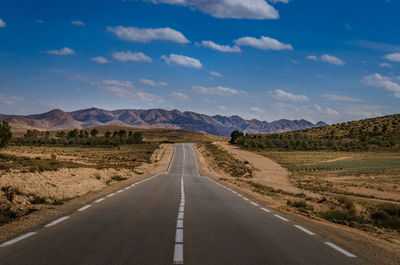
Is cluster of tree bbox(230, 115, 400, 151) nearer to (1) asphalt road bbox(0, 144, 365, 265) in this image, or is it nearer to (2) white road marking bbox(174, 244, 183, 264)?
(1) asphalt road bbox(0, 144, 365, 265)

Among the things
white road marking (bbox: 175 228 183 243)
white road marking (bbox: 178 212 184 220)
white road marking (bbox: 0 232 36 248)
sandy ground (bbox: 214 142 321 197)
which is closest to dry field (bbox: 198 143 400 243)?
sandy ground (bbox: 214 142 321 197)

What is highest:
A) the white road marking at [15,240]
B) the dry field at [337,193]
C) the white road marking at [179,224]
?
the white road marking at [15,240]

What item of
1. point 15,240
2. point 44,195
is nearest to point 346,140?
point 44,195

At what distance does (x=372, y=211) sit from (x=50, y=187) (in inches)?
592

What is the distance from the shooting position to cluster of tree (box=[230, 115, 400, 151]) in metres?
94.1

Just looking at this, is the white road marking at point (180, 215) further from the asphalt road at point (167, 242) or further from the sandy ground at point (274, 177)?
the sandy ground at point (274, 177)

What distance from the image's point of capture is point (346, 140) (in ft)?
355

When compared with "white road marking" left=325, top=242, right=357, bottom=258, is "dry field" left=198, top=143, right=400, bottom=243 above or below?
below

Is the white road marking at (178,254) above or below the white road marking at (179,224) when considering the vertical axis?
above

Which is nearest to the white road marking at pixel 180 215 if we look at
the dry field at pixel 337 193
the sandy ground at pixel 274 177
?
the dry field at pixel 337 193

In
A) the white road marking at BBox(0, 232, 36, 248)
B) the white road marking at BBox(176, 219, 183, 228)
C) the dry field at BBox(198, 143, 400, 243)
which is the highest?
the white road marking at BBox(0, 232, 36, 248)

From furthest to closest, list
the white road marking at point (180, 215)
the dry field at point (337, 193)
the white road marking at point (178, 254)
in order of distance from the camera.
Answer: the dry field at point (337, 193)
the white road marking at point (180, 215)
the white road marking at point (178, 254)

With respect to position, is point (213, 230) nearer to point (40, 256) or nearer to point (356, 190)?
point (40, 256)

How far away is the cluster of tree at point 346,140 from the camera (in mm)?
94050
